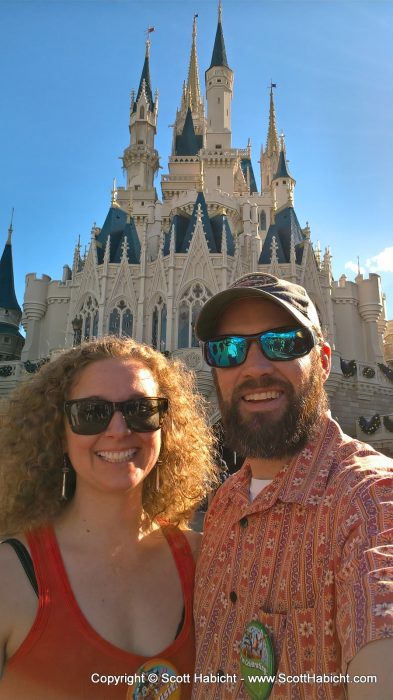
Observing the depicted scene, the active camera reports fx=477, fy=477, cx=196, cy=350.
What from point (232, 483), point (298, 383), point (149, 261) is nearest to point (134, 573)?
point (232, 483)

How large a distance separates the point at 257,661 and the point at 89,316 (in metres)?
26.6

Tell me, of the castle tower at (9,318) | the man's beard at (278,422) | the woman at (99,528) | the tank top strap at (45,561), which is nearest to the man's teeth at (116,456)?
the woman at (99,528)

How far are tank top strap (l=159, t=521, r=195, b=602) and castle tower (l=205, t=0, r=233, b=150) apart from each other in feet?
135

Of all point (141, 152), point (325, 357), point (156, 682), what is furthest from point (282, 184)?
point (156, 682)

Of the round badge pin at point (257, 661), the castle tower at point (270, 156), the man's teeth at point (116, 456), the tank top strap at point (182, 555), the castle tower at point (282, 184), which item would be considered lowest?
the round badge pin at point (257, 661)

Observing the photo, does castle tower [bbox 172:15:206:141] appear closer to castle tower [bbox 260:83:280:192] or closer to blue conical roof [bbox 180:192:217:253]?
castle tower [bbox 260:83:280:192]

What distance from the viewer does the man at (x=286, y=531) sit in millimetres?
1345

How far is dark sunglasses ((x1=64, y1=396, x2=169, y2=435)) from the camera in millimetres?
2213

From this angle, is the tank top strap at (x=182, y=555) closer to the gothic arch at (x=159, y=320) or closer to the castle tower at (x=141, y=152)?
the gothic arch at (x=159, y=320)

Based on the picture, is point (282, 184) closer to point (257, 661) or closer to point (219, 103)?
point (219, 103)

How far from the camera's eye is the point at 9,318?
37219mm

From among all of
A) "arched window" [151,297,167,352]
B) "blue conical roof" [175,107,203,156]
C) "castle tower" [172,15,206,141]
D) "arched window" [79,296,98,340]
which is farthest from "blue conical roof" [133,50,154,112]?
"arched window" [151,297,167,352]

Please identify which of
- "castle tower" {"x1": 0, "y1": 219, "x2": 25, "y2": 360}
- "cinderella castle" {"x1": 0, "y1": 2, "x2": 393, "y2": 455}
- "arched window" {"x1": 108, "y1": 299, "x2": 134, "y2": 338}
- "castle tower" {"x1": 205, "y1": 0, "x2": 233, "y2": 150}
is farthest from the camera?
"castle tower" {"x1": 205, "y1": 0, "x2": 233, "y2": 150}

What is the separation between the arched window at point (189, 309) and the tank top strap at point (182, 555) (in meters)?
21.5
